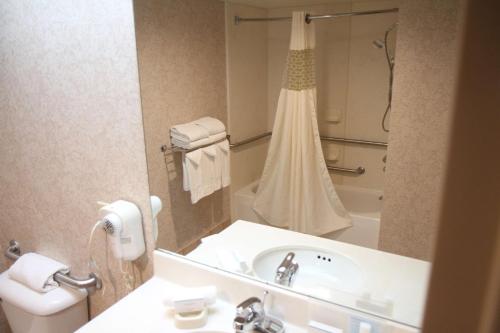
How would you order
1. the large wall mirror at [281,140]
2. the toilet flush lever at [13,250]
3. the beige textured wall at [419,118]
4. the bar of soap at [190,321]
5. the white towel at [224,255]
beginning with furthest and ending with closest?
1. the toilet flush lever at [13,250]
2. the white towel at [224,255]
3. the bar of soap at [190,321]
4. the large wall mirror at [281,140]
5. the beige textured wall at [419,118]

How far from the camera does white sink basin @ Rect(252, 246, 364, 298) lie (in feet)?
3.64

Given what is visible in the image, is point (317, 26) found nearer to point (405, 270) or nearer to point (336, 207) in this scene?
point (336, 207)

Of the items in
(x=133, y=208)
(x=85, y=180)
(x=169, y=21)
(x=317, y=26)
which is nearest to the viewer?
(x=317, y=26)

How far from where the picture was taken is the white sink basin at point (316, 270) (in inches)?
43.6

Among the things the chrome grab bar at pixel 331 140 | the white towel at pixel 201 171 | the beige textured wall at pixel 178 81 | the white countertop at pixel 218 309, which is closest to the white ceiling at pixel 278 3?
the beige textured wall at pixel 178 81

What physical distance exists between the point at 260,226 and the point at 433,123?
63cm

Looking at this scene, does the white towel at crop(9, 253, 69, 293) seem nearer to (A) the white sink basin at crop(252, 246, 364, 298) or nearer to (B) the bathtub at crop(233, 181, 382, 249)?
(A) the white sink basin at crop(252, 246, 364, 298)

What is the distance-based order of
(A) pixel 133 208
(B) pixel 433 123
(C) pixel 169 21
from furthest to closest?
(A) pixel 133 208 → (C) pixel 169 21 → (B) pixel 433 123

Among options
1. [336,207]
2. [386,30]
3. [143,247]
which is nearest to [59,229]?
[143,247]

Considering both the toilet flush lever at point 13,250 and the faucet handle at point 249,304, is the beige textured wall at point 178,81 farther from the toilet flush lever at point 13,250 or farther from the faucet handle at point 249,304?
the toilet flush lever at point 13,250

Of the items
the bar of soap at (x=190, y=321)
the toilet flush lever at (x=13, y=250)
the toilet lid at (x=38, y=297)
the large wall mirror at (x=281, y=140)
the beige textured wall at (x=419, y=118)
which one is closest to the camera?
the beige textured wall at (x=419, y=118)

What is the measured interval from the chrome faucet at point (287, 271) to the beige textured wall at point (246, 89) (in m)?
0.28

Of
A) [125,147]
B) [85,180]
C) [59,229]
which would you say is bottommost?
[59,229]

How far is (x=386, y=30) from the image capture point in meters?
0.92
